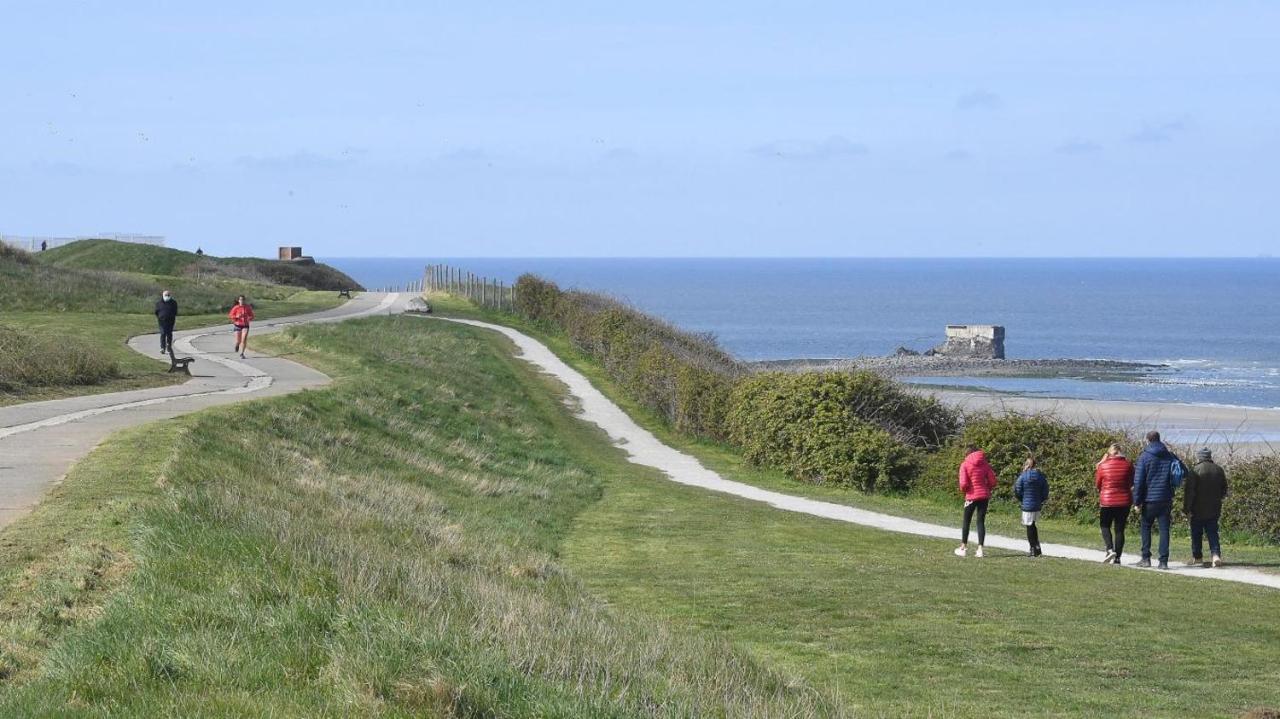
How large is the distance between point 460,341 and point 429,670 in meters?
41.3

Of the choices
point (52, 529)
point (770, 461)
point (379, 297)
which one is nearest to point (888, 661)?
point (52, 529)

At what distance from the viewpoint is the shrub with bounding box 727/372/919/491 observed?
28.5 m

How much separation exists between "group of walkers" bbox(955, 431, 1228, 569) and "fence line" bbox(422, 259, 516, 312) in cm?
5028

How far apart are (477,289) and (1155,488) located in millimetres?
56243

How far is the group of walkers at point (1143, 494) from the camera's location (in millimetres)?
18781

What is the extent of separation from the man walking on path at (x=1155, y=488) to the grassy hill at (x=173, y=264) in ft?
212

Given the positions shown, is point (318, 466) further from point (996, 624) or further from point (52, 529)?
point (996, 624)

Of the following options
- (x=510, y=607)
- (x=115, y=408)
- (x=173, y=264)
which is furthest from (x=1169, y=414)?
(x=173, y=264)

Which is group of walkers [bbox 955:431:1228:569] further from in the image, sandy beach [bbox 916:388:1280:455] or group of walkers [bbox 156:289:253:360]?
sandy beach [bbox 916:388:1280:455]

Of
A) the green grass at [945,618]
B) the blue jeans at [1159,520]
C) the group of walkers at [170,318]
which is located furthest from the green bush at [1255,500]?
the group of walkers at [170,318]

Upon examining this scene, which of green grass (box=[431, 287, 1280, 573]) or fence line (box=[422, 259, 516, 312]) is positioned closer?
green grass (box=[431, 287, 1280, 573])

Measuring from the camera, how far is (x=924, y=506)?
88.4 ft

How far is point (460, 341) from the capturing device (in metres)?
48.5

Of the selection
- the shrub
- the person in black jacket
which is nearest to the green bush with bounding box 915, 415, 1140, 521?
the shrub
